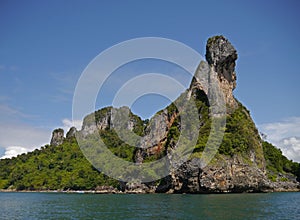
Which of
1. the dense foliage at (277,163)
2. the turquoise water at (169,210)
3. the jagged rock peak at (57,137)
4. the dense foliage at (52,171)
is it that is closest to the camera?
the turquoise water at (169,210)

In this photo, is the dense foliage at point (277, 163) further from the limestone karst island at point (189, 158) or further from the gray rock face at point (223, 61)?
the gray rock face at point (223, 61)

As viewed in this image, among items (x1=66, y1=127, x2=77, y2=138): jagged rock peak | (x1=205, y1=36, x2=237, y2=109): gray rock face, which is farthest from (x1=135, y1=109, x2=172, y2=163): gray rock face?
(x1=66, y1=127, x2=77, y2=138): jagged rock peak

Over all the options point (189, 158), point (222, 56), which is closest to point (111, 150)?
point (222, 56)

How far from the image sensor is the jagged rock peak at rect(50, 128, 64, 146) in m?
189

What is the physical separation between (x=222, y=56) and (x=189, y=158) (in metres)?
39.4

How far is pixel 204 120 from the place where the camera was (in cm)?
9812

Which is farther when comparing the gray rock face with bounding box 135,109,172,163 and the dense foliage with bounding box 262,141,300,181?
the gray rock face with bounding box 135,109,172,163

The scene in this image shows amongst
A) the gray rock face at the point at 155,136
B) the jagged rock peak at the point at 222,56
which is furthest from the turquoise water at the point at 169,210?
the gray rock face at the point at 155,136

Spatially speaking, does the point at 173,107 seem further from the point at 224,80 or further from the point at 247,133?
the point at 247,133

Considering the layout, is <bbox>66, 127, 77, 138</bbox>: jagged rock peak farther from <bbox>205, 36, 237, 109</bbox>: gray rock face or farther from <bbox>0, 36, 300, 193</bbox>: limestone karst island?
<bbox>205, 36, 237, 109</bbox>: gray rock face

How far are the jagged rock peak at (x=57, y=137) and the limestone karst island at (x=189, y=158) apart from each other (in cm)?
708

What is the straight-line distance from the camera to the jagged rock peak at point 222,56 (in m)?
102

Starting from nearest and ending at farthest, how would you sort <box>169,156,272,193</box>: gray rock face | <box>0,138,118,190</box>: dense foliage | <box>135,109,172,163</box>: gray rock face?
<box>169,156,272,193</box>: gray rock face
<box>135,109,172,163</box>: gray rock face
<box>0,138,118,190</box>: dense foliage

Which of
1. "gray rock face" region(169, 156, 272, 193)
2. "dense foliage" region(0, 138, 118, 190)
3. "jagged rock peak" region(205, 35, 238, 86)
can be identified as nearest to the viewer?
"gray rock face" region(169, 156, 272, 193)
